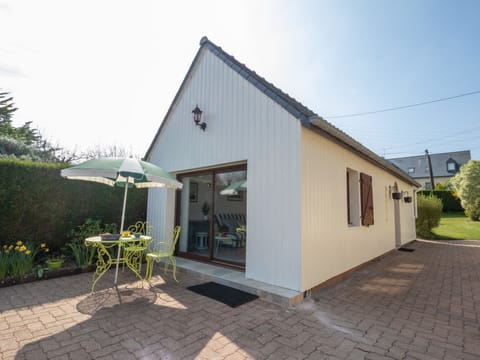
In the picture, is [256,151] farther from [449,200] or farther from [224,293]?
[449,200]

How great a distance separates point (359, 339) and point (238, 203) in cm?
364

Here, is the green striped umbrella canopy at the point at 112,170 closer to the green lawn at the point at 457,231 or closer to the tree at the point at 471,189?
the green lawn at the point at 457,231

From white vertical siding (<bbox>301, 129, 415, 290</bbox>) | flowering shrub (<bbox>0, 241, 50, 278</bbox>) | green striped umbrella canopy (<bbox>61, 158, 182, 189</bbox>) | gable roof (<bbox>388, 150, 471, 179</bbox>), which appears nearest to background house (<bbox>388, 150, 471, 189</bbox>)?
gable roof (<bbox>388, 150, 471, 179</bbox>)

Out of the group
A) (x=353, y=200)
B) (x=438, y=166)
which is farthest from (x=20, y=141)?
(x=438, y=166)

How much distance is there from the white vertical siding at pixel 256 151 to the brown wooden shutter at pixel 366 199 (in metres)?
3.01

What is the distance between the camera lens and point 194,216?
22.5ft

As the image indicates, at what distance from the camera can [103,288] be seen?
13.9ft

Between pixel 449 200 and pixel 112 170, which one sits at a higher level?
pixel 449 200

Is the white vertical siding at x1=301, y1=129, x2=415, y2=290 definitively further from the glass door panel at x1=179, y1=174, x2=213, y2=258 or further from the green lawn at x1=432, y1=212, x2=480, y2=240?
the green lawn at x1=432, y1=212, x2=480, y2=240

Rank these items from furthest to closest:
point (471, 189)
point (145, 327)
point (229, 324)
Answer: point (471, 189) < point (229, 324) < point (145, 327)

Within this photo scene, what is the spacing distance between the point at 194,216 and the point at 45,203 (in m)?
3.57

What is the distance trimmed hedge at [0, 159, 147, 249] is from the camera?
17.1ft

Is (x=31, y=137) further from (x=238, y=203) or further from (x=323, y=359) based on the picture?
(x=323, y=359)

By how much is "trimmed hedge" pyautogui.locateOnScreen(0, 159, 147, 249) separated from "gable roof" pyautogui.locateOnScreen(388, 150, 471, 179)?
3730 centimetres
